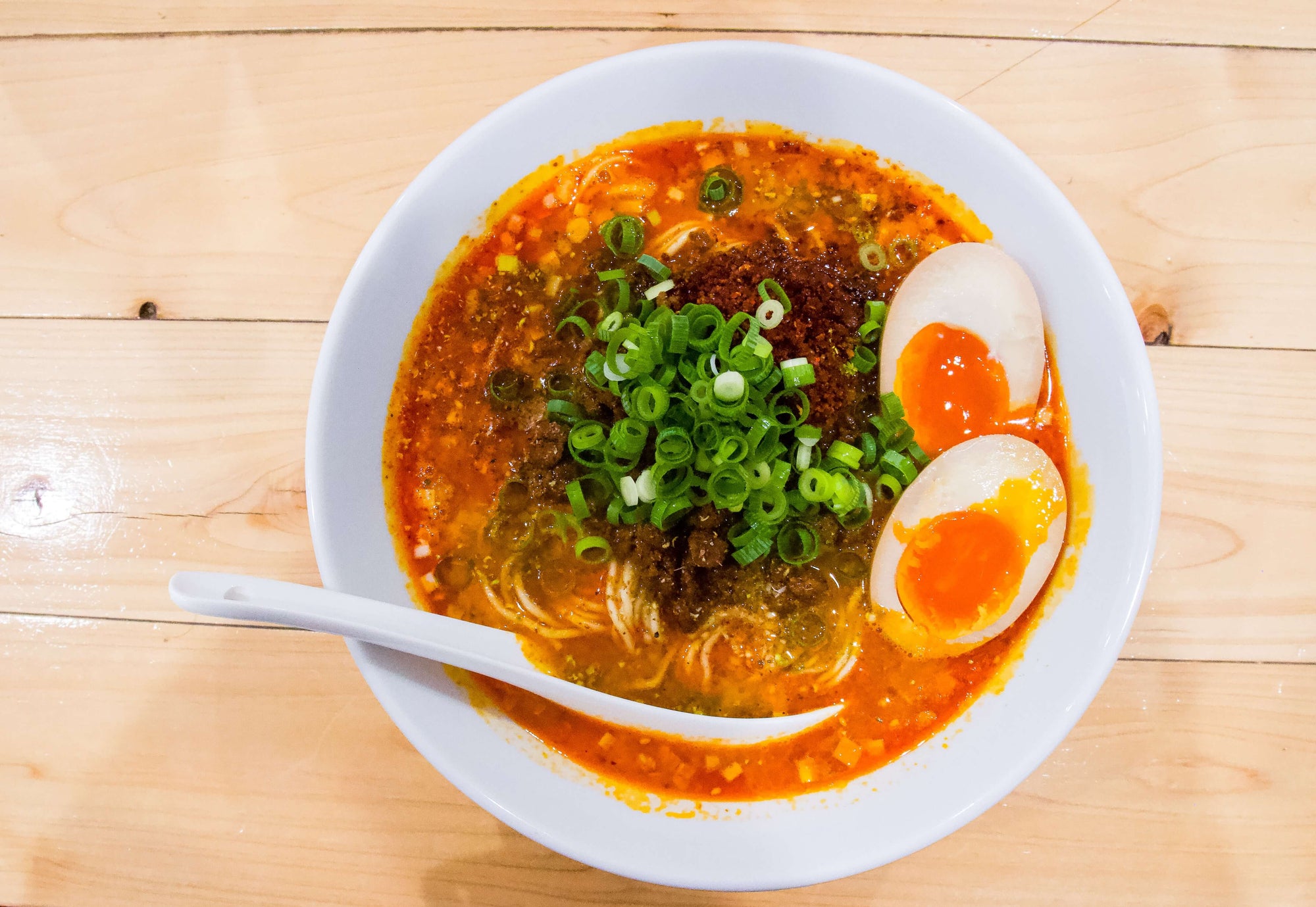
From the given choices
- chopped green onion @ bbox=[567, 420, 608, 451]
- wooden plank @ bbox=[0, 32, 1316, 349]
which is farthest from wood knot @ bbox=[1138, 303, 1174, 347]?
chopped green onion @ bbox=[567, 420, 608, 451]

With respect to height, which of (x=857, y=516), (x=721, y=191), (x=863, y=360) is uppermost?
(x=721, y=191)

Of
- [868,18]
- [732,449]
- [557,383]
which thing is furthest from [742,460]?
[868,18]

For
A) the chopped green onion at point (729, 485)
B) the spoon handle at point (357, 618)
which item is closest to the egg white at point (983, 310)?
the chopped green onion at point (729, 485)

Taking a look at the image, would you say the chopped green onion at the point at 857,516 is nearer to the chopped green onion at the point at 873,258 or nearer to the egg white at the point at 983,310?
the egg white at the point at 983,310

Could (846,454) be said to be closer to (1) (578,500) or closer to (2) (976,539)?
(2) (976,539)

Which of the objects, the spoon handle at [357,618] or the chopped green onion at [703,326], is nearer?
the spoon handle at [357,618]

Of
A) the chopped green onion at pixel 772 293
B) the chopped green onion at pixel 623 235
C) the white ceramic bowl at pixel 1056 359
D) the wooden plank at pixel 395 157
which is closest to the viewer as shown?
the white ceramic bowl at pixel 1056 359
